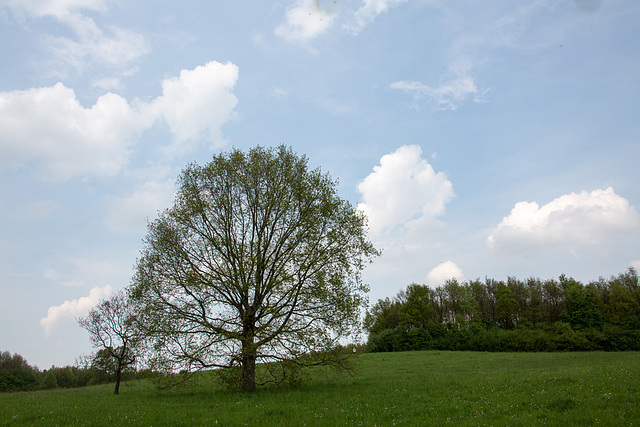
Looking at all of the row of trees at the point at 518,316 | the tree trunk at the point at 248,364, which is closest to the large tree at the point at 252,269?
the tree trunk at the point at 248,364

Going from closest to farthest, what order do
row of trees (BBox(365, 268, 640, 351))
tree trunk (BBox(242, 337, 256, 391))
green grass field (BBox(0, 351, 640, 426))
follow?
green grass field (BBox(0, 351, 640, 426))
tree trunk (BBox(242, 337, 256, 391))
row of trees (BBox(365, 268, 640, 351))

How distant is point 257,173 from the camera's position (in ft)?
72.3

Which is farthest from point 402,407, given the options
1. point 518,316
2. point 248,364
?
point 518,316

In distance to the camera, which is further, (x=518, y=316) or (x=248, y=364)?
(x=518, y=316)

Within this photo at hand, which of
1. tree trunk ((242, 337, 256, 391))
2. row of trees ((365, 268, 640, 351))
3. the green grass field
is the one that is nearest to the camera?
the green grass field

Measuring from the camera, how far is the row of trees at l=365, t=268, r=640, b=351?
53562 mm

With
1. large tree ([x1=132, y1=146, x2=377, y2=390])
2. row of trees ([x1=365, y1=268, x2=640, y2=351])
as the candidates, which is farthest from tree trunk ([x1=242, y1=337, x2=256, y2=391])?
row of trees ([x1=365, y1=268, x2=640, y2=351])

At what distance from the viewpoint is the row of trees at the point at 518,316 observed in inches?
2109

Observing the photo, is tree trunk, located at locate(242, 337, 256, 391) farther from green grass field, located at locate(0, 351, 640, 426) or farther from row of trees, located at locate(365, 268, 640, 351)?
row of trees, located at locate(365, 268, 640, 351)

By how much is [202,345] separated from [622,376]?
20.6 m

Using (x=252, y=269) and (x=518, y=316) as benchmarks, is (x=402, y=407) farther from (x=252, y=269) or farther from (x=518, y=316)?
(x=518, y=316)

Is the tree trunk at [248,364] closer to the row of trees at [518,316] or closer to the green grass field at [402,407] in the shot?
the green grass field at [402,407]

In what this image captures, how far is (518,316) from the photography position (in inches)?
2938

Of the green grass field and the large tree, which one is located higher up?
the large tree
